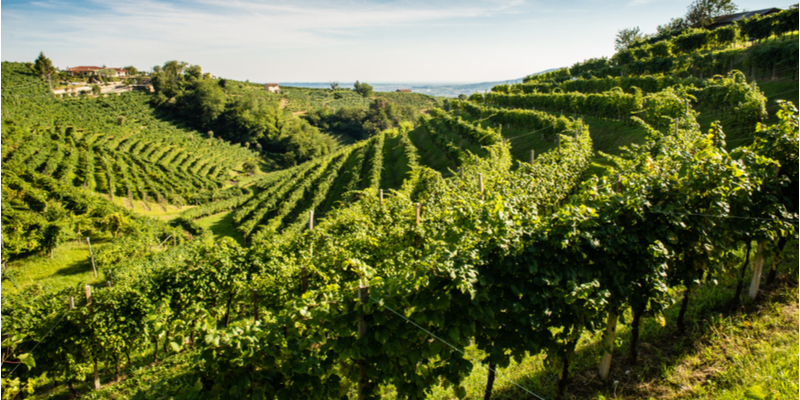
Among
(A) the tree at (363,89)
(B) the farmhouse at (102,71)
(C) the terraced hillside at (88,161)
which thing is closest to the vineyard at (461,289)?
(C) the terraced hillside at (88,161)

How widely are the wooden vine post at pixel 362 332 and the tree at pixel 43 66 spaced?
12167 centimetres

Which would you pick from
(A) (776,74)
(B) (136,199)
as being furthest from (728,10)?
(B) (136,199)

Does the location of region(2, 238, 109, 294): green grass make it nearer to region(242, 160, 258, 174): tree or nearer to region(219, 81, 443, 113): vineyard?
region(242, 160, 258, 174): tree

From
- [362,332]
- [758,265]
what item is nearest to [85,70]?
[362,332]

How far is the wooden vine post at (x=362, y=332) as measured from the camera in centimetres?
370

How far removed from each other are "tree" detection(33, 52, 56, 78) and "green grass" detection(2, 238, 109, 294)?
306ft

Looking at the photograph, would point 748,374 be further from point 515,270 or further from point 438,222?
point 438,222

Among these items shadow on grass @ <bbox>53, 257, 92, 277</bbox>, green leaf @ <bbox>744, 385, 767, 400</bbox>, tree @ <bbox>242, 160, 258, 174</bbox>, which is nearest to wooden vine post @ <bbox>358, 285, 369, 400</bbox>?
green leaf @ <bbox>744, 385, 767, 400</bbox>

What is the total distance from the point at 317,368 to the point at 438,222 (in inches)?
218

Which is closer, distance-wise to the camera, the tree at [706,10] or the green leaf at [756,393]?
the green leaf at [756,393]

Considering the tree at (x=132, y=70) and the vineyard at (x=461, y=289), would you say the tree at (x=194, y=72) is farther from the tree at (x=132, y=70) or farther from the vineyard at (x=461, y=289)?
the vineyard at (x=461, y=289)

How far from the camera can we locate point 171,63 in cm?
11481

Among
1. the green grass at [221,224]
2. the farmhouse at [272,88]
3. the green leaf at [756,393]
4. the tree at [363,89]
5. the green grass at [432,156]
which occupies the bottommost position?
the green grass at [221,224]

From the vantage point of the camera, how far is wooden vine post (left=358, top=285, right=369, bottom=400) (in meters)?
3.70
